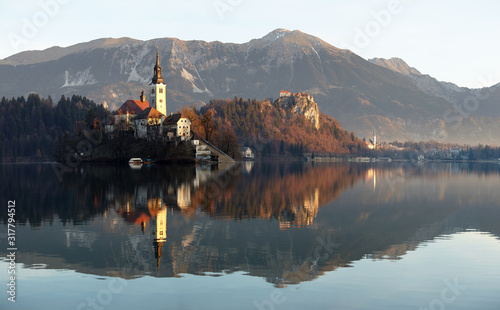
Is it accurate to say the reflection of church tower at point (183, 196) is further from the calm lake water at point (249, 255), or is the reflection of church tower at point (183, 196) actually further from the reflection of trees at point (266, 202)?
the reflection of trees at point (266, 202)

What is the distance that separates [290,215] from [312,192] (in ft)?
83.1

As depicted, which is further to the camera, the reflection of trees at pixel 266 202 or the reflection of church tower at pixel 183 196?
the reflection of church tower at pixel 183 196

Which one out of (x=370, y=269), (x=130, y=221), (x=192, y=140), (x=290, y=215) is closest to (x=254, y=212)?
(x=290, y=215)

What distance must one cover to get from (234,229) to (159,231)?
18.6 feet

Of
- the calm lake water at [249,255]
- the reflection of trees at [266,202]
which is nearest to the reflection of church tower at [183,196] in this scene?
the calm lake water at [249,255]

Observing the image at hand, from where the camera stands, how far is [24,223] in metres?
42.3

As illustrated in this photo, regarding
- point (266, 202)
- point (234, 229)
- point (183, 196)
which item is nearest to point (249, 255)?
point (234, 229)

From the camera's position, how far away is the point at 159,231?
3850cm

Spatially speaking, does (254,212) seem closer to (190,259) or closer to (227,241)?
(227,241)

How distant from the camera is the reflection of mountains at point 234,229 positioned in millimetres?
29156

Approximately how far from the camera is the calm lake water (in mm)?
23328

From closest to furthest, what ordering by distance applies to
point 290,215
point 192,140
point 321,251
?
point 321,251 → point 290,215 → point 192,140

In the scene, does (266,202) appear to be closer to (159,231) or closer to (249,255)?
(159,231)

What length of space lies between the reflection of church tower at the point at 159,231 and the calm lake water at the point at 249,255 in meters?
0.09
